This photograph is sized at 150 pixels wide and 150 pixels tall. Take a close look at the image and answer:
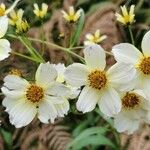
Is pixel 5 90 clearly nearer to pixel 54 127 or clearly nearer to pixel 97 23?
pixel 54 127

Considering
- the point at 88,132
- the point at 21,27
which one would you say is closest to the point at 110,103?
the point at 21,27

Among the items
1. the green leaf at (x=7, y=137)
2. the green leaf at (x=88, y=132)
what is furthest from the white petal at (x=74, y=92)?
the green leaf at (x=7, y=137)

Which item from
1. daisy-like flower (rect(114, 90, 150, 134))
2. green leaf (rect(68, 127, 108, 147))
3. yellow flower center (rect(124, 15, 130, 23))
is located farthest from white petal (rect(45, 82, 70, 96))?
green leaf (rect(68, 127, 108, 147))

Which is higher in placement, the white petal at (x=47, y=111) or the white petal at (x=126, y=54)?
the white petal at (x=126, y=54)

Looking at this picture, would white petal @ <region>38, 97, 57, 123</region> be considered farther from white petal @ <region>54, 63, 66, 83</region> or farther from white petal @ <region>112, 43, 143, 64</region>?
white petal @ <region>112, 43, 143, 64</region>

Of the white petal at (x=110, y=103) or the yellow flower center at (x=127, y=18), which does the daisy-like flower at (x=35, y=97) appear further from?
the yellow flower center at (x=127, y=18)

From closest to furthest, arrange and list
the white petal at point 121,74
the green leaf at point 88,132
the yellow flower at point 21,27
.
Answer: the white petal at point 121,74 < the yellow flower at point 21,27 < the green leaf at point 88,132

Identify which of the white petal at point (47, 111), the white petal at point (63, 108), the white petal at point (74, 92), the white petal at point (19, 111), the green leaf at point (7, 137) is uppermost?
the white petal at point (19, 111)

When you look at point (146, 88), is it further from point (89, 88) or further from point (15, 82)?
point (15, 82)
